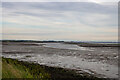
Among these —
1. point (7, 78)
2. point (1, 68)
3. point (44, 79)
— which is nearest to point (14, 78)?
point (7, 78)

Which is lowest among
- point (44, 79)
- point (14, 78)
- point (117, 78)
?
point (117, 78)

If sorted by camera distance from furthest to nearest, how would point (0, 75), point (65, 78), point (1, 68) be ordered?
point (65, 78) → point (1, 68) → point (0, 75)

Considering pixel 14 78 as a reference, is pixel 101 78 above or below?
below

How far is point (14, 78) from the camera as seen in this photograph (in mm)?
7520

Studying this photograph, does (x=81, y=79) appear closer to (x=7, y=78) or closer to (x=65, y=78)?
(x=65, y=78)

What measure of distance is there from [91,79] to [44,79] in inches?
151

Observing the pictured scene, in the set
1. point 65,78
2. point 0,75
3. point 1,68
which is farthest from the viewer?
point 65,78

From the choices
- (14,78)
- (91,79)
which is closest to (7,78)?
(14,78)

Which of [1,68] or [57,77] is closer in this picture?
[1,68]

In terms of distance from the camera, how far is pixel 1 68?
26.0ft

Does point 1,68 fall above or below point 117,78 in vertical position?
above

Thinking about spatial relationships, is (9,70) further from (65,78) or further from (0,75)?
(65,78)

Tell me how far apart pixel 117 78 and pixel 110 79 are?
82 centimetres

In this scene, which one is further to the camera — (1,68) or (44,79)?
(44,79)
